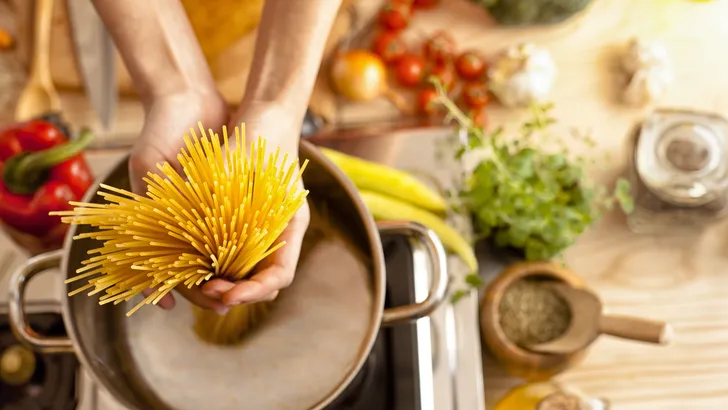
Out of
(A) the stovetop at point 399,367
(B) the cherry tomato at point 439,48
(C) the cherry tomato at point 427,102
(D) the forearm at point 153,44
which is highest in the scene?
(B) the cherry tomato at point 439,48

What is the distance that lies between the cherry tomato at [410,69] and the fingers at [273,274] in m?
0.38

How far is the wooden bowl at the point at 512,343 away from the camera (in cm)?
63

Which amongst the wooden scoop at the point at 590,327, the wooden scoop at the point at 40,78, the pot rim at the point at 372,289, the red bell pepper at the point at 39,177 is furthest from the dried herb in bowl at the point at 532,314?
the wooden scoop at the point at 40,78

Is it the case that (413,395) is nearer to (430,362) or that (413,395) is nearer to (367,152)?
(430,362)

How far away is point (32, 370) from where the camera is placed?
629mm

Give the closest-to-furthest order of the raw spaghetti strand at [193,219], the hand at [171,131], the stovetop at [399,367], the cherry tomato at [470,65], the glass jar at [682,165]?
the raw spaghetti strand at [193,219]
the hand at [171,131]
the stovetop at [399,367]
the glass jar at [682,165]
the cherry tomato at [470,65]

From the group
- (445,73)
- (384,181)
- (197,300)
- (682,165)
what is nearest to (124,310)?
(197,300)

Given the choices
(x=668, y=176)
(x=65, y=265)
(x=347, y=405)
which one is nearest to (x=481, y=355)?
(x=347, y=405)

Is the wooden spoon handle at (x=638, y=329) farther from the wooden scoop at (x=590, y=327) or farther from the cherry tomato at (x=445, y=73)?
the cherry tomato at (x=445, y=73)

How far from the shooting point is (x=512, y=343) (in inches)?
25.3

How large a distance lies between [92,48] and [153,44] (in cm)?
26

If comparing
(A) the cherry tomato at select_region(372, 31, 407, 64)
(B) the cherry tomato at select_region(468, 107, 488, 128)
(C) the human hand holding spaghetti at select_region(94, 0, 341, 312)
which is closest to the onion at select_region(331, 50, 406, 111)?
(A) the cherry tomato at select_region(372, 31, 407, 64)

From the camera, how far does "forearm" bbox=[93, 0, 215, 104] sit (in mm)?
518

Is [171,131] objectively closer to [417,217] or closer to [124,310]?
[124,310]
